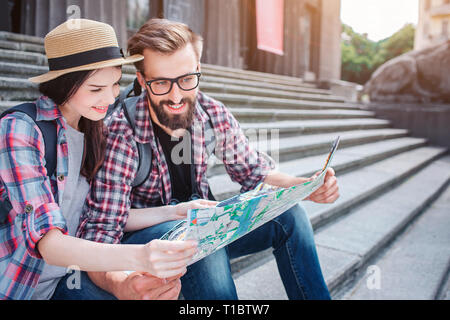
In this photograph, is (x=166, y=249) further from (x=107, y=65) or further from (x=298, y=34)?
(x=298, y=34)

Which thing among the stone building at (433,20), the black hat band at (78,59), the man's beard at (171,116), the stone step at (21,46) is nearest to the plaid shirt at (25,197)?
the black hat band at (78,59)

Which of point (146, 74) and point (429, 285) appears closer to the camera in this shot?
point (146, 74)

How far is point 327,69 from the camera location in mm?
12484

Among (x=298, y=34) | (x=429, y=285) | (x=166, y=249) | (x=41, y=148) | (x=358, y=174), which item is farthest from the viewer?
(x=298, y=34)

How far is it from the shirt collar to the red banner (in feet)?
28.5

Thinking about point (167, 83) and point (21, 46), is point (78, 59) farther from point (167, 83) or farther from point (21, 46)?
point (21, 46)

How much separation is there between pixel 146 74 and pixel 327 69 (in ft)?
38.9

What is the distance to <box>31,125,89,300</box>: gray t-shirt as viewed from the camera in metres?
1.27

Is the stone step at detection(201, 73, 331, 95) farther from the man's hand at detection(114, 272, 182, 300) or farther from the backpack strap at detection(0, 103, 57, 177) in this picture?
the man's hand at detection(114, 272, 182, 300)

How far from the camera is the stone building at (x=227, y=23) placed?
198 inches

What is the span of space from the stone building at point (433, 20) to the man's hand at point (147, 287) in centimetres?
3599

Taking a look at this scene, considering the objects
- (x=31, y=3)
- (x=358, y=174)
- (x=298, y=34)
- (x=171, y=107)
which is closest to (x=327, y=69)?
(x=298, y=34)

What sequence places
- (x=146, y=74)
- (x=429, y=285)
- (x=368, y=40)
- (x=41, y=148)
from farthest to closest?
(x=368, y=40), (x=429, y=285), (x=146, y=74), (x=41, y=148)

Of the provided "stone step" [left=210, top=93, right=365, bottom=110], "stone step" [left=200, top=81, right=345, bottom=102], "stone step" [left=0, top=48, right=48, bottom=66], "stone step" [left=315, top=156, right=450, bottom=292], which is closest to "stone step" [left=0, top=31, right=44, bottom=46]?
"stone step" [left=0, top=48, right=48, bottom=66]
